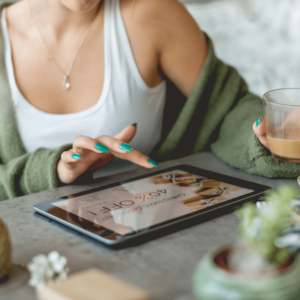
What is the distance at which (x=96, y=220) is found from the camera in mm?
500

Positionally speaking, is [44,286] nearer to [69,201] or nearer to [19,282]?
[19,282]

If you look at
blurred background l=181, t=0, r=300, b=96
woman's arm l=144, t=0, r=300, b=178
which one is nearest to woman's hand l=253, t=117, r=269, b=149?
woman's arm l=144, t=0, r=300, b=178

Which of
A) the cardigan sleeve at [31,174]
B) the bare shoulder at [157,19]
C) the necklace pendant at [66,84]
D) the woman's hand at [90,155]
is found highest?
the bare shoulder at [157,19]

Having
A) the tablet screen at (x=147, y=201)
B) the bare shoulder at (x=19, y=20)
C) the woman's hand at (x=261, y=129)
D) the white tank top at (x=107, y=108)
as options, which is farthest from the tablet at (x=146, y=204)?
the bare shoulder at (x=19, y=20)

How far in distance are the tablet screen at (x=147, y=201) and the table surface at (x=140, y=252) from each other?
34mm

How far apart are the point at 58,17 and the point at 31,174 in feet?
1.49

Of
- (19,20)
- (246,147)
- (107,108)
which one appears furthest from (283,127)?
(19,20)

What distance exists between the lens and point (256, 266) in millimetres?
277

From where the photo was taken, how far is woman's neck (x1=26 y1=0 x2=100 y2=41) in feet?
3.17

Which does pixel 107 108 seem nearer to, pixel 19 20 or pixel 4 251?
pixel 19 20

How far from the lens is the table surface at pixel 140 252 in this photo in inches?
14.2

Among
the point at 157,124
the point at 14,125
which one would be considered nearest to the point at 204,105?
the point at 157,124

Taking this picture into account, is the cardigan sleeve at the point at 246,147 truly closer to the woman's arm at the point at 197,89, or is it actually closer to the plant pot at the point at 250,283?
the woman's arm at the point at 197,89

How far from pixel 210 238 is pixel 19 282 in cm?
23
